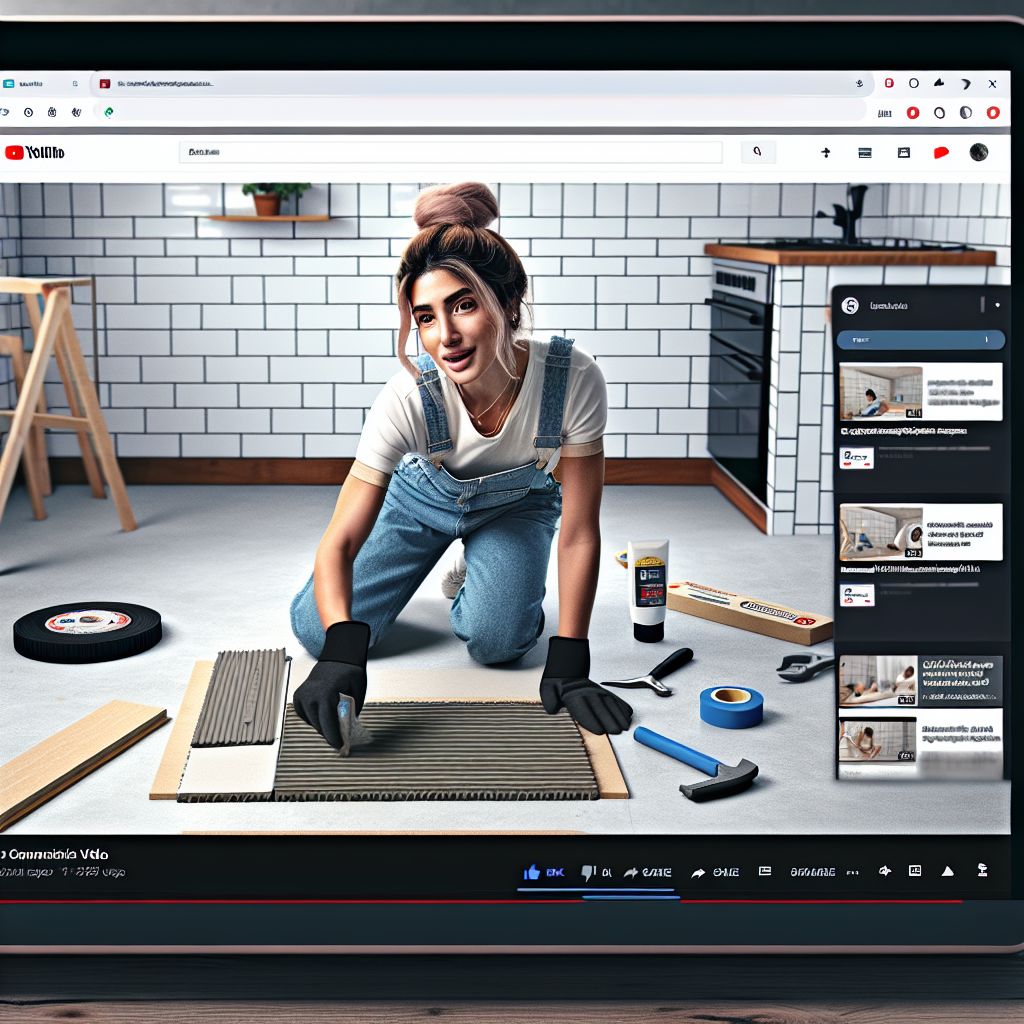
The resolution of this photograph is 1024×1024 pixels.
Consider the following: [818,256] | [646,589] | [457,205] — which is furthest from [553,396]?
[818,256]

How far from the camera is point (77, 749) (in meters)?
1.14

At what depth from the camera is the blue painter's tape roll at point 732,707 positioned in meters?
1.23

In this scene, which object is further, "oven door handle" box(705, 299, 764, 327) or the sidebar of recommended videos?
"oven door handle" box(705, 299, 764, 327)

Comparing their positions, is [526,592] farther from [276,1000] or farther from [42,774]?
[276,1000]

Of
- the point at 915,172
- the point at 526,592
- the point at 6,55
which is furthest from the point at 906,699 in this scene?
the point at 526,592

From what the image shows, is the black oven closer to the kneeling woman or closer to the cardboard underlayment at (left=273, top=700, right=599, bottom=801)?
the kneeling woman

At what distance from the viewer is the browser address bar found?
629 millimetres

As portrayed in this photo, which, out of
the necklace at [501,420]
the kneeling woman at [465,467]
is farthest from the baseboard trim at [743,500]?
the necklace at [501,420]

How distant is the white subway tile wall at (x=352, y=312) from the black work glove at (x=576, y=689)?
1538mm

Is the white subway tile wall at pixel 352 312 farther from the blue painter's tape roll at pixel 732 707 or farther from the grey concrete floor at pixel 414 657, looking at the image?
the blue painter's tape roll at pixel 732 707

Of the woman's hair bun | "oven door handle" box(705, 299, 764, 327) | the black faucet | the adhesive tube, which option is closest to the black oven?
"oven door handle" box(705, 299, 764, 327)

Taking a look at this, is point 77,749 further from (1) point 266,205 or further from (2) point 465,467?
(1) point 266,205

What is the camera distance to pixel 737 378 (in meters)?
2.88

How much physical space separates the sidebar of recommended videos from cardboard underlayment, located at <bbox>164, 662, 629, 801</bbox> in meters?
0.30
